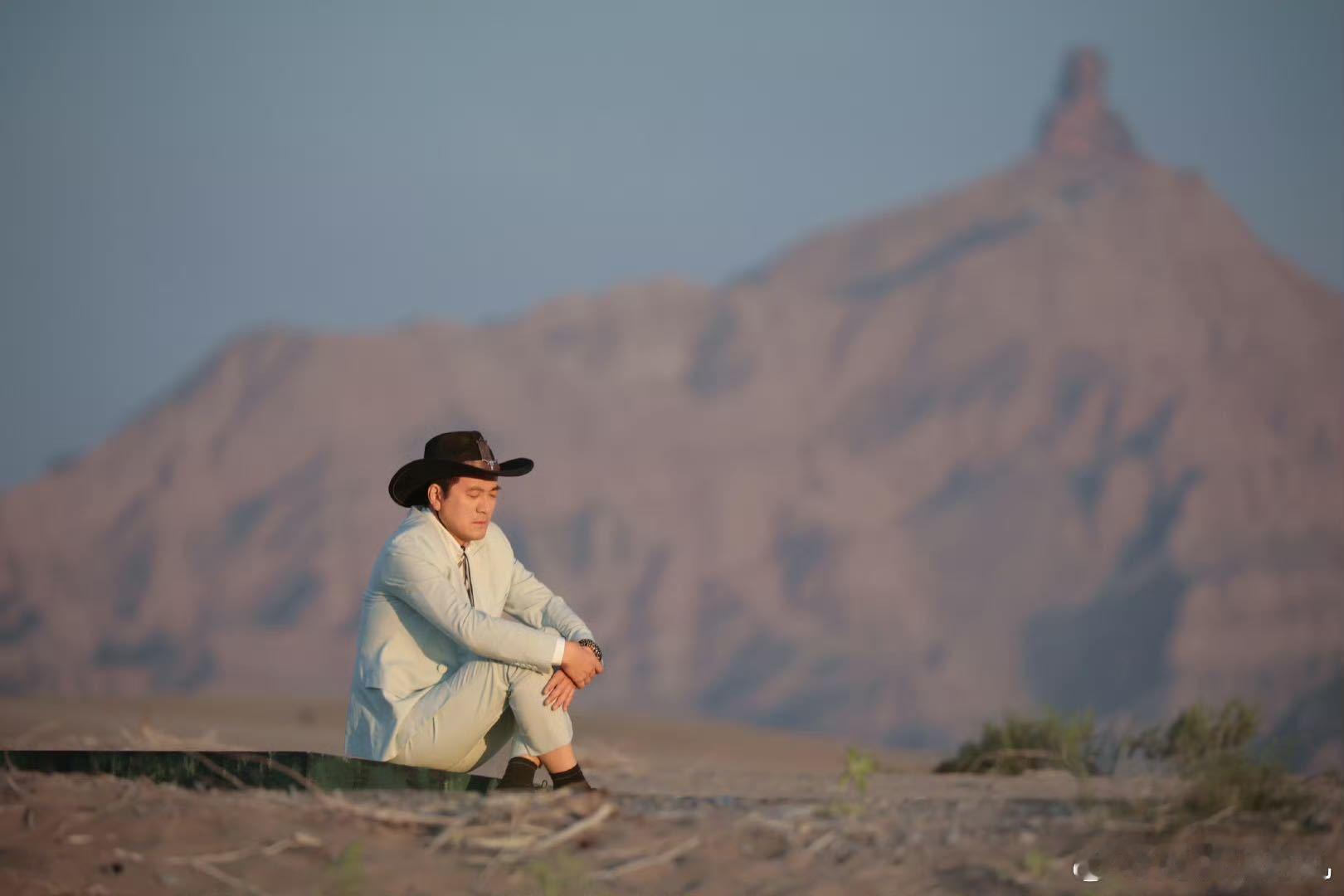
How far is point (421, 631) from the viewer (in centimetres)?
586

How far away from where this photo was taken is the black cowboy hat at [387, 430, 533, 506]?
580cm

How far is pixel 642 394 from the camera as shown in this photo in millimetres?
96938

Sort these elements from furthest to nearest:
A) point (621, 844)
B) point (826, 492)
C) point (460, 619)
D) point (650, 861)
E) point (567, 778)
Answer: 1. point (826, 492)
2. point (567, 778)
3. point (460, 619)
4. point (621, 844)
5. point (650, 861)

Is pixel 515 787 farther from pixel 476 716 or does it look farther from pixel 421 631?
pixel 421 631

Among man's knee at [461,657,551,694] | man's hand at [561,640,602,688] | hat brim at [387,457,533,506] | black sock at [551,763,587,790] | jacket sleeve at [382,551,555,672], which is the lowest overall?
black sock at [551,763,587,790]

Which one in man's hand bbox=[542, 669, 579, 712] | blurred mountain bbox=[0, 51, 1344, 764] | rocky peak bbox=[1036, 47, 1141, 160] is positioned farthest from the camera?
rocky peak bbox=[1036, 47, 1141, 160]

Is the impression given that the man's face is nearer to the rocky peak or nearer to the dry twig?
the dry twig

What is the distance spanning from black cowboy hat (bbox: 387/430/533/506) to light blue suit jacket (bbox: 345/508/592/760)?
115mm

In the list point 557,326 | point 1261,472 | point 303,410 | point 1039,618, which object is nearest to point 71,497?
point 303,410

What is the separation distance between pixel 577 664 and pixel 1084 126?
14788 cm

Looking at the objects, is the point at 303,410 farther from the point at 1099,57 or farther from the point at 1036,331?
the point at 1099,57

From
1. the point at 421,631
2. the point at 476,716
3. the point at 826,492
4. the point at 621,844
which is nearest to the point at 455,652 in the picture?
the point at 421,631

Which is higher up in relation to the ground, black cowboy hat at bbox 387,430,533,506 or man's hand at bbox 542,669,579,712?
black cowboy hat at bbox 387,430,533,506

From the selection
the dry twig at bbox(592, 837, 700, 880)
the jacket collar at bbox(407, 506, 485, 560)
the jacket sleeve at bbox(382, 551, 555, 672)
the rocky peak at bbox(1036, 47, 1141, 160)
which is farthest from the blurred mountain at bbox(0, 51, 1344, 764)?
the dry twig at bbox(592, 837, 700, 880)
